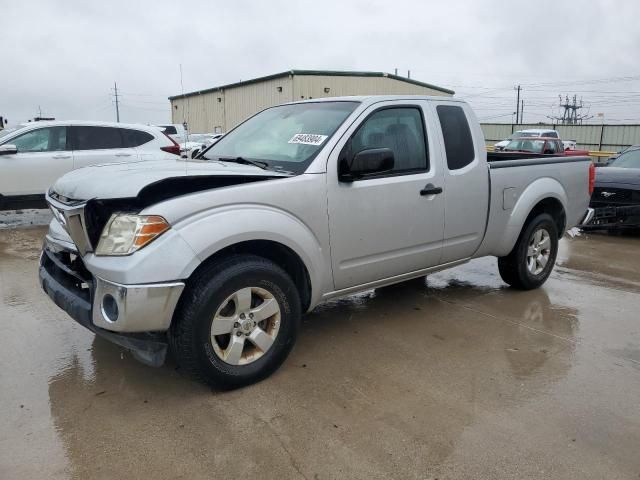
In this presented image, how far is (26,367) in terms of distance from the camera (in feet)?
11.7

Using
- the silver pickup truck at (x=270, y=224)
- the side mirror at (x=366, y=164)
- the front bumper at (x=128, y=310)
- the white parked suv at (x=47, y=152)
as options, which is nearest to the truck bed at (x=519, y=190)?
the silver pickup truck at (x=270, y=224)

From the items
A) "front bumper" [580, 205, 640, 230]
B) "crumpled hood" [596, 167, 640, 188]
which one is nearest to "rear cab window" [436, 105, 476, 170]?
"front bumper" [580, 205, 640, 230]

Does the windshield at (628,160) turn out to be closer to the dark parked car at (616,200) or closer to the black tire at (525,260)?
the dark parked car at (616,200)

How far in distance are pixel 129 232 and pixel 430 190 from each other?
7.47ft

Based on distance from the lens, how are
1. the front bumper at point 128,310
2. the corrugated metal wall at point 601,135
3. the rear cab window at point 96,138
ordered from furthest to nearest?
the corrugated metal wall at point 601,135 → the rear cab window at point 96,138 → the front bumper at point 128,310

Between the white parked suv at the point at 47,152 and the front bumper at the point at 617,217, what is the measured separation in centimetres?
693

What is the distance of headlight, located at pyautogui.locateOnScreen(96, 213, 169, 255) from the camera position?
2.84 metres

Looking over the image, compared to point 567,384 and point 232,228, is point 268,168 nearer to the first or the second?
point 232,228

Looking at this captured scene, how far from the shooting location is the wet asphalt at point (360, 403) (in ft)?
8.55

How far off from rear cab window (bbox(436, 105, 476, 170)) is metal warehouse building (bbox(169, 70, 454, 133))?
73.2ft

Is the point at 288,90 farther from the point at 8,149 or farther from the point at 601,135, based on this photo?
the point at 8,149

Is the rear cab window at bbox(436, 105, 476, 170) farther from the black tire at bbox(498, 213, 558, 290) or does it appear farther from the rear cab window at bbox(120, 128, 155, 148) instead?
the rear cab window at bbox(120, 128, 155, 148)

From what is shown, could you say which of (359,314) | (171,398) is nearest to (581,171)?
(359,314)

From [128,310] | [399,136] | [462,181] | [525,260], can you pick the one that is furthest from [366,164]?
[525,260]
